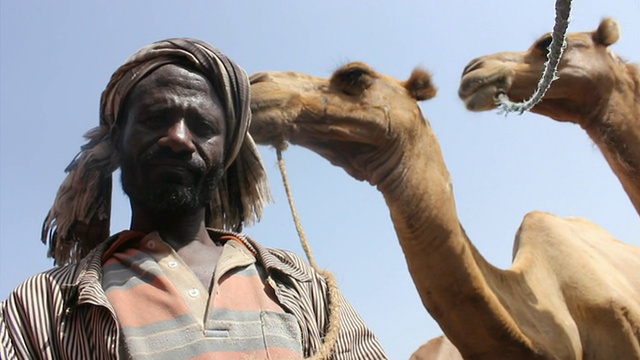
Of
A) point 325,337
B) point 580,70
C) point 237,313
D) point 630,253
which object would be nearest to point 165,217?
point 237,313

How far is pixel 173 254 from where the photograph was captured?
1.93 meters

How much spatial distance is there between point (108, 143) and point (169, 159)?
A: 29cm

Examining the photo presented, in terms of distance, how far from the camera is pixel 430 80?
18.0ft

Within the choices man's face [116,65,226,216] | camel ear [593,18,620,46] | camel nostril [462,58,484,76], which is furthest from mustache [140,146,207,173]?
camel ear [593,18,620,46]

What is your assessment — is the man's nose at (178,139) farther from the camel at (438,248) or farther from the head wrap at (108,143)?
the camel at (438,248)

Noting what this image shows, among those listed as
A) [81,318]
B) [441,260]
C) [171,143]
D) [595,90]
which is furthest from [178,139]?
[595,90]

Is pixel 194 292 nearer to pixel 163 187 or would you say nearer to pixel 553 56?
pixel 163 187

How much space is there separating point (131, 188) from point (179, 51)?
37cm

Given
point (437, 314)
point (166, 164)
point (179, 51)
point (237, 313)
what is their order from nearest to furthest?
point (237, 313), point (166, 164), point (179, 51), point (437, 314)

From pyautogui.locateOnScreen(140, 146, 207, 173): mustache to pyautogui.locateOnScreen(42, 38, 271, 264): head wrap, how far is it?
0.20 meters

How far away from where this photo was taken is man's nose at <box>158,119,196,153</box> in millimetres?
1922

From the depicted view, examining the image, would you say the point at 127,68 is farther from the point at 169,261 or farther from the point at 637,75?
the point at 637,75

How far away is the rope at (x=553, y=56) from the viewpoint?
3.69 metres

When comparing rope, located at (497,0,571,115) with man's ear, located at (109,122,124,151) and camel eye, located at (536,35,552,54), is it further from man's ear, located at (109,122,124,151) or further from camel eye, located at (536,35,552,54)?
man's ear, located at (109,122,124,151)
